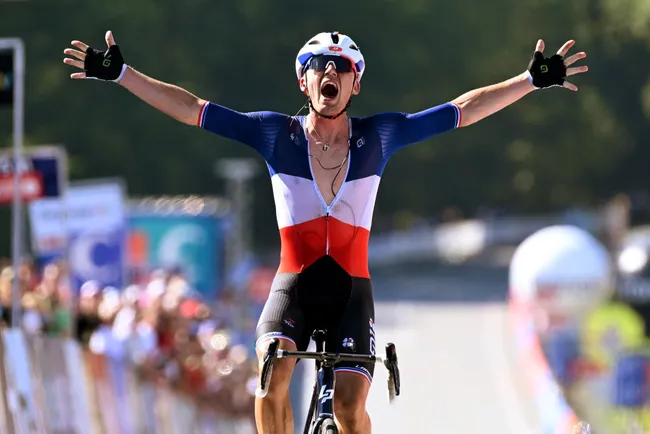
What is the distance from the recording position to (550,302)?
24656mm

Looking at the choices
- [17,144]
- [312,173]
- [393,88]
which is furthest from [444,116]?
[393,88]

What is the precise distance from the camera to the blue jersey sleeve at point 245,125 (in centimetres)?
775

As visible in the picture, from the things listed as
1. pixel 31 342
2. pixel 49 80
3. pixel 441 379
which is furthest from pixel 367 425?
pixel 49 80

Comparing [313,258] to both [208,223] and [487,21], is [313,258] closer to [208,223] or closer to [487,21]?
[208,223]

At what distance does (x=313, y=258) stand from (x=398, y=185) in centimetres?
6188

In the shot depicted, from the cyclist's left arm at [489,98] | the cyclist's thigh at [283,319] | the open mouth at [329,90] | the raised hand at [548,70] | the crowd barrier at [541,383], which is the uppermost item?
the raised hand at [548,70]

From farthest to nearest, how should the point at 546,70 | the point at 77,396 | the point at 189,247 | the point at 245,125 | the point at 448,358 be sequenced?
the point at 448,358, the point at 189,247, the point at 77,396, the point at 546,70, the point at 245,125

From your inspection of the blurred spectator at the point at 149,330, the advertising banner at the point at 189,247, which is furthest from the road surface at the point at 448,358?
the advertising banner at the point at 189,247

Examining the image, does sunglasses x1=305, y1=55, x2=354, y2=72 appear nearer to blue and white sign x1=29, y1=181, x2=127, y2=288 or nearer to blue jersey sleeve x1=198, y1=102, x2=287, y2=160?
blue jersey sleeve x1=198, y1=102, x2=287, y2=160

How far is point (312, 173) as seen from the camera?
7754mm

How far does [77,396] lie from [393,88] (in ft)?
184

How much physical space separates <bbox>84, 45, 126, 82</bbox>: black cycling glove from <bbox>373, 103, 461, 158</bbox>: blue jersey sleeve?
4.38 ft

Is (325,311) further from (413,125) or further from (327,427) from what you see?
(413,125)

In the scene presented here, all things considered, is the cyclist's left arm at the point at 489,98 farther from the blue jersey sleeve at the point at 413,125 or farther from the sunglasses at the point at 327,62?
the sunglasses at the point at 327,62
